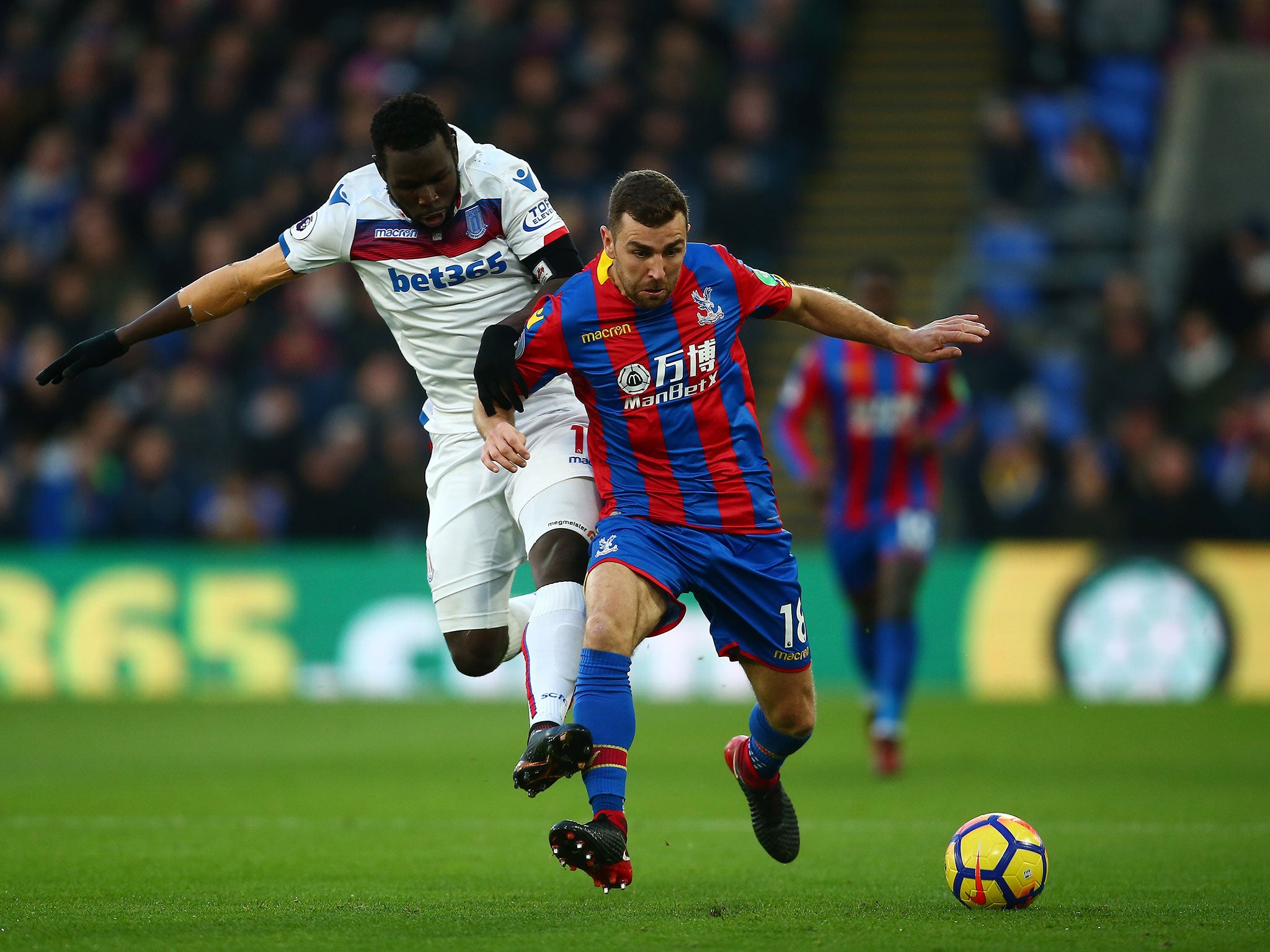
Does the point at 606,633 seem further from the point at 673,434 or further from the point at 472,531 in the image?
the point at 472,531

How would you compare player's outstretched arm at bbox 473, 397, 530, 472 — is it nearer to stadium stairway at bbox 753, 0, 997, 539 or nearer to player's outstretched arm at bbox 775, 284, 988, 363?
player's outstretched arm at bbox 775, 284, 988, 363

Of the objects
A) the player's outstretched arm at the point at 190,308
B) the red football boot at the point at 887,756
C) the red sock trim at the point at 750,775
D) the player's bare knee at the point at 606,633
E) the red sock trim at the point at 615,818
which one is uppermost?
the player's outstretched arm at the point at 190,308

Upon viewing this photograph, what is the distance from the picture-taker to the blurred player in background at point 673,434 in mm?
5273

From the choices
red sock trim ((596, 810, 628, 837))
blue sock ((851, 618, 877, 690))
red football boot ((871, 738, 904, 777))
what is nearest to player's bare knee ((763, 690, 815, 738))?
red sock trim ((596, 810, 628, 837))

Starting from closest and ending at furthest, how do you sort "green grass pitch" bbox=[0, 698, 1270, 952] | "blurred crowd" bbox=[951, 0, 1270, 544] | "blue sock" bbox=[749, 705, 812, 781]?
"green grass pitch" bbox=[0, 698, 1270, 952] → "blue sock" bbox=[749, 705, 812, 781] → "blurred crowd" bbox=[951, 0, 1270, 544]

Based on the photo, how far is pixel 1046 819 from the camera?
7207 mm

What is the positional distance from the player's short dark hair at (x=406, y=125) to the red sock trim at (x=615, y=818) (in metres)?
2.17

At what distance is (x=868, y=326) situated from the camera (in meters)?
5.68

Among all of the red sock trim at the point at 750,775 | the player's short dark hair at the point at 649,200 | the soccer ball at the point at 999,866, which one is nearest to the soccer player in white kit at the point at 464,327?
the player's short dark hair at the point at 649,200

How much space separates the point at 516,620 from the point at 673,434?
3.99 ft

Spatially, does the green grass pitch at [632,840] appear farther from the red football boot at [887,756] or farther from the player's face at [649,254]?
the player's face at [649,254]

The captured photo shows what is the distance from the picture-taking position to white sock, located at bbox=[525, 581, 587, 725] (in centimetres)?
530

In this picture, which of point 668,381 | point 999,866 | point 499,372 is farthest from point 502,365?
point 999,866

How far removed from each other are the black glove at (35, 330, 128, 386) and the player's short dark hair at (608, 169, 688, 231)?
5.44ft
